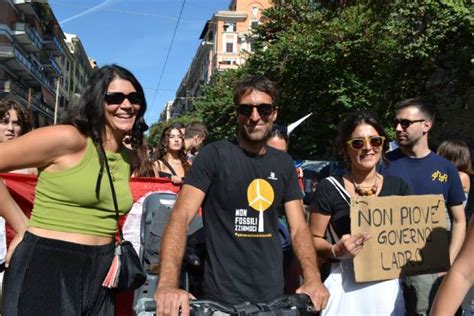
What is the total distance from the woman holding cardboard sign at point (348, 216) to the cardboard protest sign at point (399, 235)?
7 centimetres

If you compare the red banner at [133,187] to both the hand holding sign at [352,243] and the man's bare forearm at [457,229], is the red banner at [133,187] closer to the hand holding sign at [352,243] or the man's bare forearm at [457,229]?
the hand holding sign at [352,243]

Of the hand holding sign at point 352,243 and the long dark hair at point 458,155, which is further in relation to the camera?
the long dark hair at point 458,155

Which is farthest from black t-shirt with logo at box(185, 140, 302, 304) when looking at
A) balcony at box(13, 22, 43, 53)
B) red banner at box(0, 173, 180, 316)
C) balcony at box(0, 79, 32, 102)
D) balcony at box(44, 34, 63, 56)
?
balcony at box(44, 34, 63, 56)

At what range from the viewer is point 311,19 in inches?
886

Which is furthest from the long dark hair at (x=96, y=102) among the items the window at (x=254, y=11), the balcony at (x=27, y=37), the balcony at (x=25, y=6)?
the window at (x=254, y=11)

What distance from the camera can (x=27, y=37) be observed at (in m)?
48.8

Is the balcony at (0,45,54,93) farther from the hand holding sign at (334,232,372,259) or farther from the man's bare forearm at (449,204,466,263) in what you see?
the hand holding sign at (334,232,372,259)

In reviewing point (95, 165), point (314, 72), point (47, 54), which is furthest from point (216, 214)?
point (47, 54)

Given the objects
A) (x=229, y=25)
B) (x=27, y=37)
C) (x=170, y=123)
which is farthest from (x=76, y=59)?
(x=170, y=123)

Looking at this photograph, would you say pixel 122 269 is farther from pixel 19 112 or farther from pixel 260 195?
pixel 19 112

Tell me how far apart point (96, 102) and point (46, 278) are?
832mm

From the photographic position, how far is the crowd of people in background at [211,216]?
7.00 ft

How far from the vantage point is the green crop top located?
2182mm

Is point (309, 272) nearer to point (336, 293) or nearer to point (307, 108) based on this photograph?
point (336, 293)
